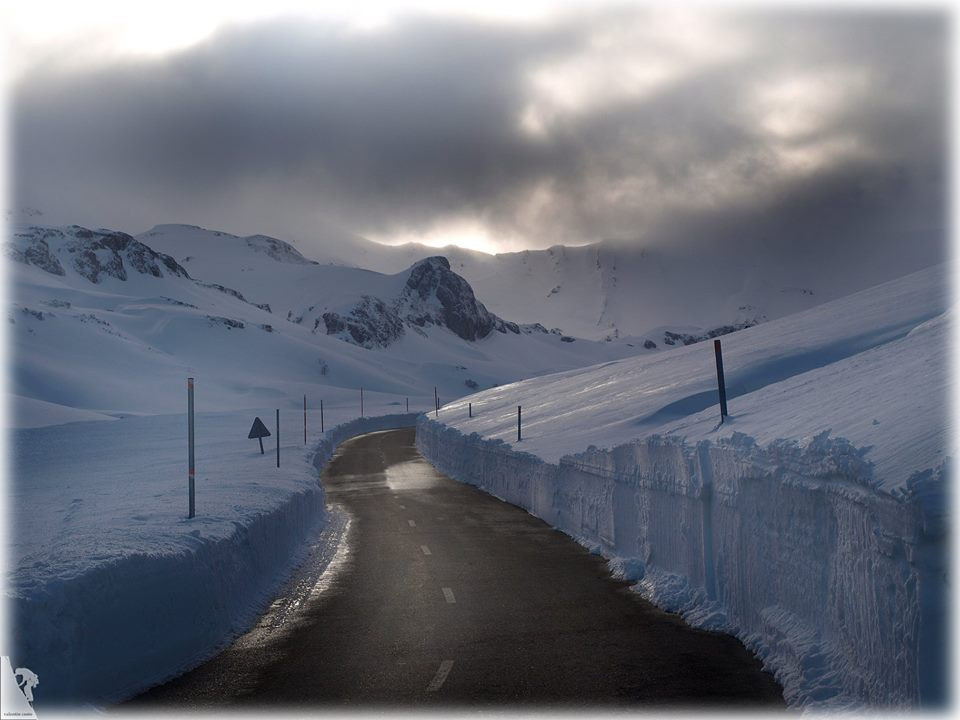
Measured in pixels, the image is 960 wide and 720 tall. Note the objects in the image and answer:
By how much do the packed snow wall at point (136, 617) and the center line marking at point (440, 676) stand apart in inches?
105

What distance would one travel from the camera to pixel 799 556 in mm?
9547

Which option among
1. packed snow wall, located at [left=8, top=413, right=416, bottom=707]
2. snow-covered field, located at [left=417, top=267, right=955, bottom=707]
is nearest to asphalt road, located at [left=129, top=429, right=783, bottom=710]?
packed snow wall, located at [left=8, top=413, right=416, bottom=707]

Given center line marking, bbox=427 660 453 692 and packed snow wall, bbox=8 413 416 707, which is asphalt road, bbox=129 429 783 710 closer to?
center line marking, bbox=427 660 453 692

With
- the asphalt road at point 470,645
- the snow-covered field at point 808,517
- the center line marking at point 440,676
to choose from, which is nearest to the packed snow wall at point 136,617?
the asphalt road at point 470,645

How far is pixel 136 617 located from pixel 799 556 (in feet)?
22.1

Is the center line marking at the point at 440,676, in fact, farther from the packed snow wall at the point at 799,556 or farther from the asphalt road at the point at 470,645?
the packed snow wall at the point at 799,556

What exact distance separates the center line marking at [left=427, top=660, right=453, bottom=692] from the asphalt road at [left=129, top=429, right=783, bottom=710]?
0.02 meters

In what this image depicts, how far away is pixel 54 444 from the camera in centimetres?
4578

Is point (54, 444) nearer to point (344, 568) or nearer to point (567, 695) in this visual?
point (344, 568)

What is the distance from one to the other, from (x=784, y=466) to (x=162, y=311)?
16674cm

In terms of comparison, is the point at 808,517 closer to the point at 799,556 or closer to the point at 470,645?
the point at 799,556

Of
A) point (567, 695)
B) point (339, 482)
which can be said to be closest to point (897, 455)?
point (567, 695)

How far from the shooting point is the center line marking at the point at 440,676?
29.0 feet

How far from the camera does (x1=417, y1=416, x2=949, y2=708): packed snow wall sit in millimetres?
6707
